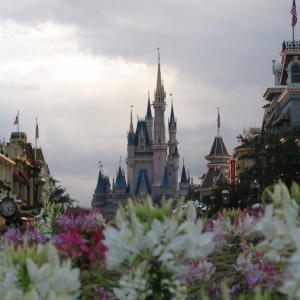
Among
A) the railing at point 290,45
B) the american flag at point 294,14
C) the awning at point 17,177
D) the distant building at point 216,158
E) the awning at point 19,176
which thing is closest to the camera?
the american flag at point 294,14

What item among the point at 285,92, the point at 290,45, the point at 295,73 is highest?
the point at 290,45

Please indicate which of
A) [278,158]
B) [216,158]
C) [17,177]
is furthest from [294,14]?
[216,158]

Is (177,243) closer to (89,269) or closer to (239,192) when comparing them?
(89,269)

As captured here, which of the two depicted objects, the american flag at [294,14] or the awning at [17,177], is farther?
the awning at [17,177]

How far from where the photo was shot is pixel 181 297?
5.18 meters

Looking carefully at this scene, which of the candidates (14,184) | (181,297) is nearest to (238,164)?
(14,184)

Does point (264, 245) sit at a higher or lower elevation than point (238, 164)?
lower

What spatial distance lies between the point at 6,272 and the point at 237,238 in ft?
13.4

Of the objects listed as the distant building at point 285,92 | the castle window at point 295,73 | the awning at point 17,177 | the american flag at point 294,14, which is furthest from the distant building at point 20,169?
the american flag at point 294,14

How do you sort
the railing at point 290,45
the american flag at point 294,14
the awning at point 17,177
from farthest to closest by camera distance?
the awning at point 17,177
the railing at point 290,45
the american flag at point 294,14

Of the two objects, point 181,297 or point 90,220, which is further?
point 90,220

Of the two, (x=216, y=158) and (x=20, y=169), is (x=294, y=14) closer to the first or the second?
→ (x=20, y=169)

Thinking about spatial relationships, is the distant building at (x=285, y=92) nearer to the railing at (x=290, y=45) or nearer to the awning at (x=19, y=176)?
the railing at (x=290, y=45)

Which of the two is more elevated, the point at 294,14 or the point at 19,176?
the point at 294,14
